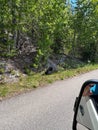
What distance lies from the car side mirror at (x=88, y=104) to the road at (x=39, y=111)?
9.77 feet

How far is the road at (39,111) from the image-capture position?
550 cm

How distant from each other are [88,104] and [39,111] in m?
4.34

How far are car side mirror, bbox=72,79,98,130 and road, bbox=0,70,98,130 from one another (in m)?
2.98

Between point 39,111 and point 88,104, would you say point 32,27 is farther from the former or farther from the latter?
point 88,104

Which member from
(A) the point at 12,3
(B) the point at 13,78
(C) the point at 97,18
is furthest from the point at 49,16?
(C) the point at 97,18

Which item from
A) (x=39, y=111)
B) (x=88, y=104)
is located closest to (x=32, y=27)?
(x=39, y=111)

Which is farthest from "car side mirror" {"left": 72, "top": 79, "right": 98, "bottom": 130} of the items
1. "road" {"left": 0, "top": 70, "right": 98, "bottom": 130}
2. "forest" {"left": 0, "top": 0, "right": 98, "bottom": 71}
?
"forest" {"left": 0, "top": 0, "right": 98, "bottom": 71}

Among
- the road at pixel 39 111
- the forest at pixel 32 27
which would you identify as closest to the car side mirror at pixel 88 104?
the road at pixel 39 111

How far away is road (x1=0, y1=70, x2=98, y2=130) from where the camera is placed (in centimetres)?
550

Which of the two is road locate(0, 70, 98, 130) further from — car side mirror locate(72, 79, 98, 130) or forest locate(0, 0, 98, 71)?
forest locate(0, 0, 98, 71)

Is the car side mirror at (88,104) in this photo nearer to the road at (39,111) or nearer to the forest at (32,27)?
the road at (39,111)

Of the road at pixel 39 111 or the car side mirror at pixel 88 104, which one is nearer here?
the car side mirror at pixel 88 104

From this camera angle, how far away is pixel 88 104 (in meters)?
2.35

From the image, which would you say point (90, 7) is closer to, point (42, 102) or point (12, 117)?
point (42, 102)
